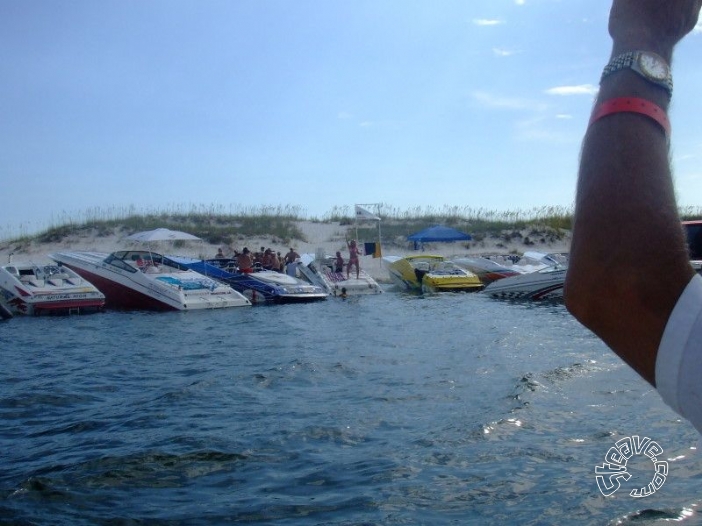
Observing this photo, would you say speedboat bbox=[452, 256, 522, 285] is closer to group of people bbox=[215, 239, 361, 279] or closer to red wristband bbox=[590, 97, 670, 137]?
group of people bbox=[215, 239, 361, 279]

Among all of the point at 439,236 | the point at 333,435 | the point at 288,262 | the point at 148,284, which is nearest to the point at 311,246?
the point at 439,236

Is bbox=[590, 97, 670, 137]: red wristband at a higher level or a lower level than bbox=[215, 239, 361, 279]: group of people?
higher

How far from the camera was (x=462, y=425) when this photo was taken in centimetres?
683

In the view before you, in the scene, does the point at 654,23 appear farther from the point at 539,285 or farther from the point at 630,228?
the point at 539,285

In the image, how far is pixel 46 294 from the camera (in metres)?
20.0

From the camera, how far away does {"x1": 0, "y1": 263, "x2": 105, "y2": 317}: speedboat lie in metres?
19.9

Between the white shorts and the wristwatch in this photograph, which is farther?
the wristwatch

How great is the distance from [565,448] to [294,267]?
71.7 feet

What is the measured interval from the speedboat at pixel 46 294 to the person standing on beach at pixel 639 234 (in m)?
19.9

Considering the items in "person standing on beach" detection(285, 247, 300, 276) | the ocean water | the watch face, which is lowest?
the ocean water

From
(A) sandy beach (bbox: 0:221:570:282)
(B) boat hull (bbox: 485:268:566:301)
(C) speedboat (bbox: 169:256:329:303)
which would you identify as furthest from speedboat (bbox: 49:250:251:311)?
(A) sandy beach (bbox: 0:221:570:282)

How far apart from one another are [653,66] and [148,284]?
20.8 meters

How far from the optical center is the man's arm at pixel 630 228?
1.21 metres

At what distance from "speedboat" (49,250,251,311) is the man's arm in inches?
787
